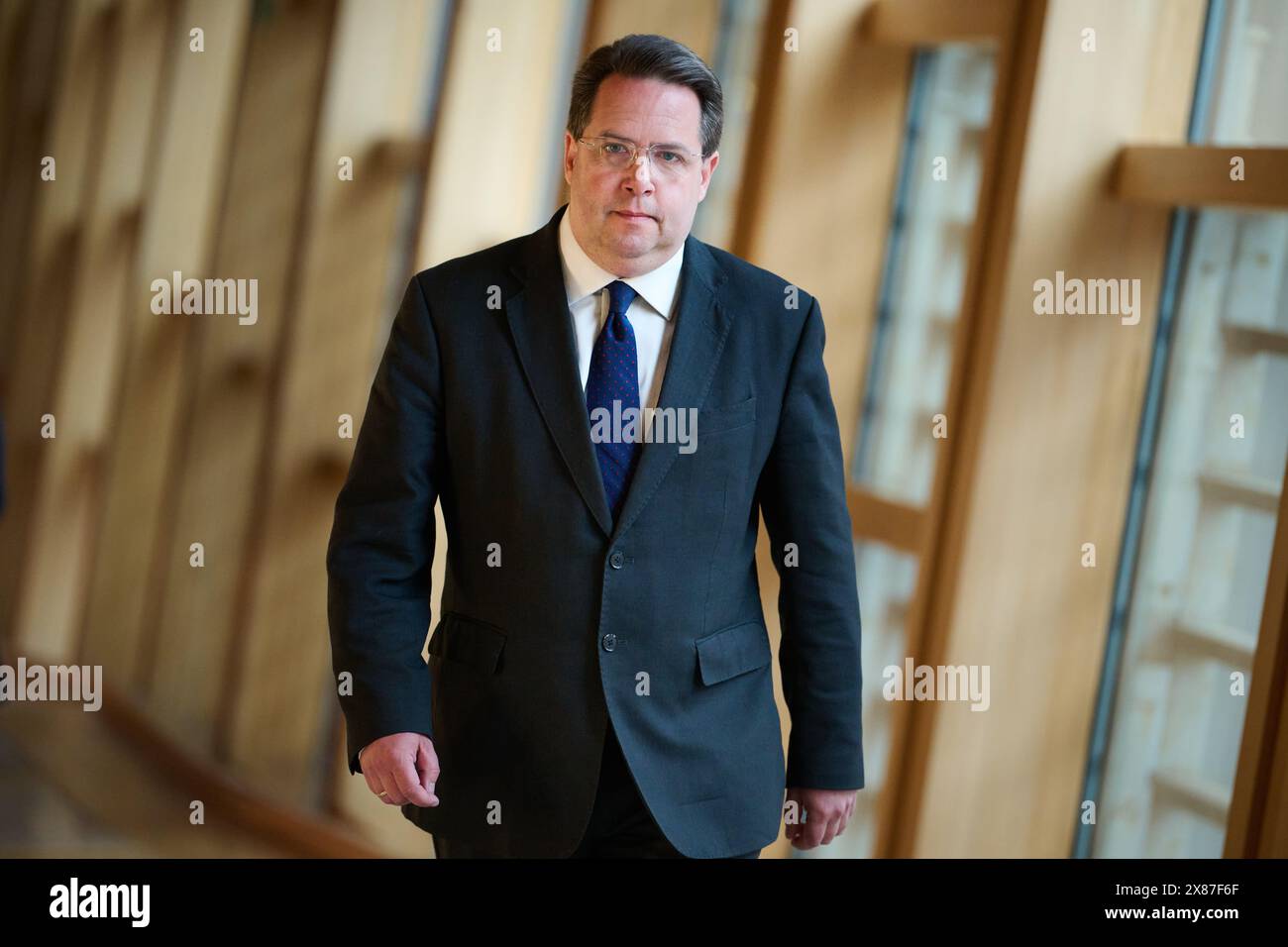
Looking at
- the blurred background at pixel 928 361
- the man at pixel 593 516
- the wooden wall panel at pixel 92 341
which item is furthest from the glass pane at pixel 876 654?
the wooden wall panel at pixel 92 341

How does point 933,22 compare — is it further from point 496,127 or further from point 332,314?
point 332,314

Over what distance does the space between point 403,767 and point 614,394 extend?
0.64m

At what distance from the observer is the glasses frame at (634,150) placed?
215 centimetres

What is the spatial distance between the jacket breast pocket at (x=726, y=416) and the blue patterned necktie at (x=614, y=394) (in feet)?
0.34

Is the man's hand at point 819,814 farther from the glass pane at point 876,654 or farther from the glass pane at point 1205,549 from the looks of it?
the glass pane at point 876,654

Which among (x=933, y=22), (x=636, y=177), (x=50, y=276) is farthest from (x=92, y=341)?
(x=636, y=177)

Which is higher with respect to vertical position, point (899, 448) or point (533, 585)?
point (899, 448)

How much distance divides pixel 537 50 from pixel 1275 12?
279cm

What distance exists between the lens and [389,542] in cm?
220

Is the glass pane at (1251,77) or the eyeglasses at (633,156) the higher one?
the glass pane at (1251,77)

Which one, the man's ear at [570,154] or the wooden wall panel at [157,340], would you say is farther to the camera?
the wooden wall panel at [157,340]
